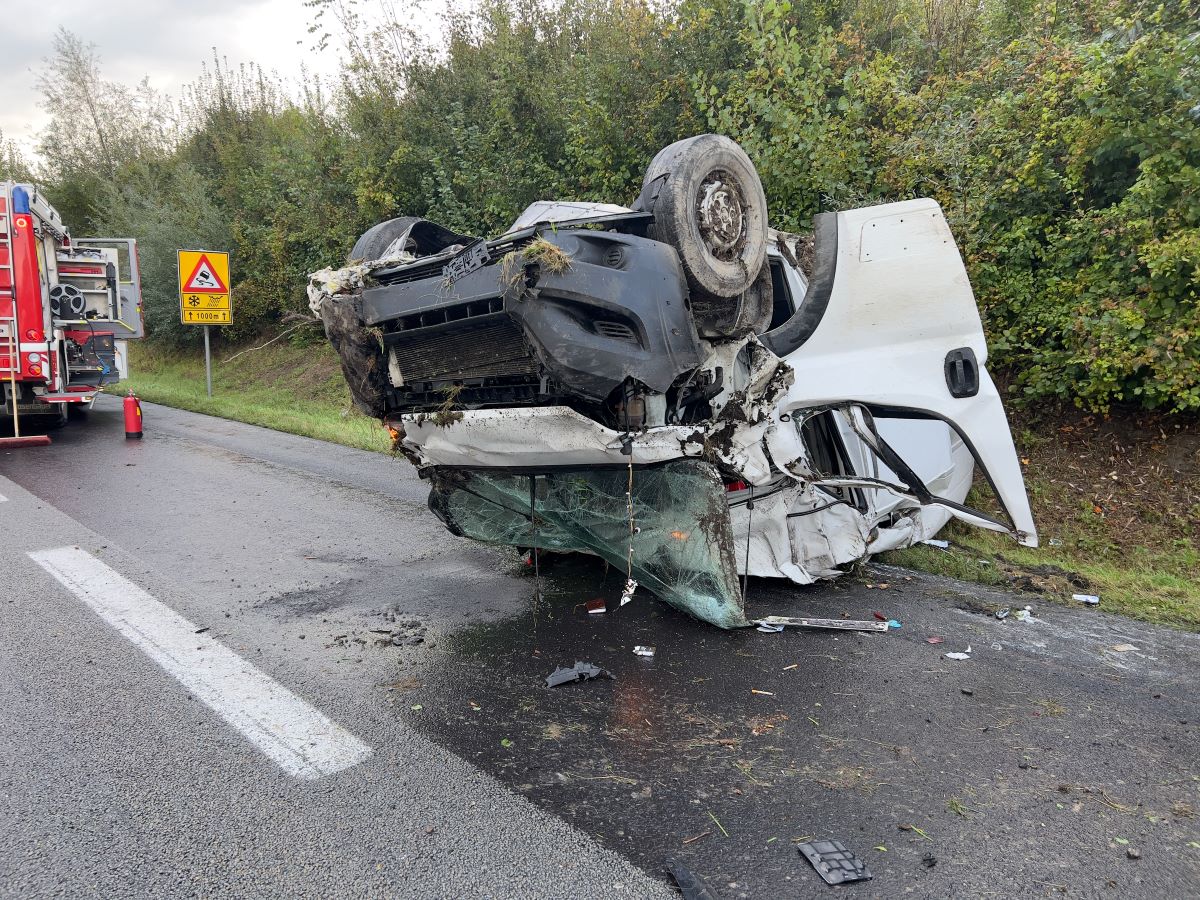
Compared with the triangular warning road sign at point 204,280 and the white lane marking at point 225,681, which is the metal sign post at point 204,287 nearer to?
the triangular warning road sign at point 204,280

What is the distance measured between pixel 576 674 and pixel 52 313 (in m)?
10.5

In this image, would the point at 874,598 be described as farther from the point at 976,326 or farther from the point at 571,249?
the point at 571,249

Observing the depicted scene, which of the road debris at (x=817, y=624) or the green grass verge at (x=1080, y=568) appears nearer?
the road debris at (x=817, y=624)

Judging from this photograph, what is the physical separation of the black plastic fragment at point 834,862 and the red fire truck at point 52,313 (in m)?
10.6

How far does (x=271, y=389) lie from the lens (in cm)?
1523

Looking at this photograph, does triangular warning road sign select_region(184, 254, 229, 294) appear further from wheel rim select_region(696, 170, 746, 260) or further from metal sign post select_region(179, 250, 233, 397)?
wheel rim select_region(696, 170, 746, 260)

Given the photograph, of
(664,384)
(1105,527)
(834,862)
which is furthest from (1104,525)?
(834,862)

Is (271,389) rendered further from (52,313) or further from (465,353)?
(465,353)

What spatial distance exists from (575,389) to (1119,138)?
16.9ft

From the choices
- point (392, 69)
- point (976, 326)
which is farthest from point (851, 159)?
point (392, 69)

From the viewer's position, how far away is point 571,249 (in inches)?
127

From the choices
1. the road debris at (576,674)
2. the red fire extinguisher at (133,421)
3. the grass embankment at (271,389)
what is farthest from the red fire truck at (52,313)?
the road debris at (576,674)

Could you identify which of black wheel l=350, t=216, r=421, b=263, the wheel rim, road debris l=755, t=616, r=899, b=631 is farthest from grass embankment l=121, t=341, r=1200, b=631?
black wheel l=350, t=216, r=421, b=263

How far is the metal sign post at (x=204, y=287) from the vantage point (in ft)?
43.2
